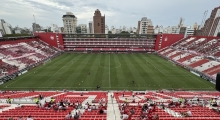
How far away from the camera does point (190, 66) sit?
39906mm

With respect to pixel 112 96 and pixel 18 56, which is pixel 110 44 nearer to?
pixel 18 56

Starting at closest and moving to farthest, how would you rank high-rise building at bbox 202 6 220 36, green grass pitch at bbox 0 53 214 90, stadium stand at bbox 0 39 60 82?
green grass pitch at bbox 0 53 214 90, stadium stand at bbox 0 39 60 82, high-rise building at bbox 202 6 220 36

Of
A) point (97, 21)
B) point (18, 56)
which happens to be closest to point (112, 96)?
point (18, 56)

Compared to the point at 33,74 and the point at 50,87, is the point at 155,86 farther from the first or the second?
the point at 33,74

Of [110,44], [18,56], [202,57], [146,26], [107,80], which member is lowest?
[107,80]

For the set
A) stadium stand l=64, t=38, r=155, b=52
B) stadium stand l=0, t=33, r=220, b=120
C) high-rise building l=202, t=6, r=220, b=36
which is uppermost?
high-rise building l=202, t=6, r=220, b=36

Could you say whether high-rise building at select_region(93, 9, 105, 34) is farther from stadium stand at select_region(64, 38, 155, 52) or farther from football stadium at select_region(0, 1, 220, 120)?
football stadium at select_region(0, 1, 220, 120)

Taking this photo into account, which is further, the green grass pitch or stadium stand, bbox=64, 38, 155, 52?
stadium stand, bbox=64, 38, 155, 52

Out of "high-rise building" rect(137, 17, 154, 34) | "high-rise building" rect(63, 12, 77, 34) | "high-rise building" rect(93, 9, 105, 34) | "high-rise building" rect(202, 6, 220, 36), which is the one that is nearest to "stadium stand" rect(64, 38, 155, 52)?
"high-rise building" rect(93, 9, 105, 34)

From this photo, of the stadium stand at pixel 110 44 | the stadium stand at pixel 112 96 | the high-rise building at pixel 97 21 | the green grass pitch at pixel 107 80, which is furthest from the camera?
the high-rise building at pixel 97 21

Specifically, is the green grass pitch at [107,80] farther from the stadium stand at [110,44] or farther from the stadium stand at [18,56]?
the stadium stand at [110,44]

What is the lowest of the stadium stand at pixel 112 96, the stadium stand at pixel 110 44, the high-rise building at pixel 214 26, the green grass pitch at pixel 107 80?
the green grass pitch at pixel 107 80

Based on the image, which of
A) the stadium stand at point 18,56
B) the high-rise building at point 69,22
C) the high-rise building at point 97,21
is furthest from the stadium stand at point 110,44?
the high-rise building at point 69,22

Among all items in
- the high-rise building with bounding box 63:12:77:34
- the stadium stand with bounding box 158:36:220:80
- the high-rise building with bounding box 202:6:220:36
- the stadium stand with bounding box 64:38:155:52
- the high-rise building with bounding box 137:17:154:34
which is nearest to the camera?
the stadium stand with bounding box 158:36:220:80
